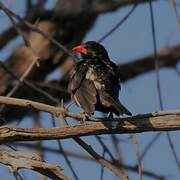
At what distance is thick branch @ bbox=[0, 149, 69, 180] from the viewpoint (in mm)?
3811

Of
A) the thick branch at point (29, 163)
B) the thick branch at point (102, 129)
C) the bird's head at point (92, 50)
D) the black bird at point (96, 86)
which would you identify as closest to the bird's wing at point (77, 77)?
the black bird at point (96, 86)

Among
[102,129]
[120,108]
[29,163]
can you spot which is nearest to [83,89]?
[120,108]

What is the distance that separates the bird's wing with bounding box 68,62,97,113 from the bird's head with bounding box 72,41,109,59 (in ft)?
1.09

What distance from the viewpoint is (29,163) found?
12.7 ft

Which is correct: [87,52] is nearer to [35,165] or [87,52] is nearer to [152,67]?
[35,165]

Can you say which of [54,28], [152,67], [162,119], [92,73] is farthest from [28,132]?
[152,67]

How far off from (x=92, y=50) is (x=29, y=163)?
67.3 inches

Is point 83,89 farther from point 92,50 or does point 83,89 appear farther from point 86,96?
point 92,50

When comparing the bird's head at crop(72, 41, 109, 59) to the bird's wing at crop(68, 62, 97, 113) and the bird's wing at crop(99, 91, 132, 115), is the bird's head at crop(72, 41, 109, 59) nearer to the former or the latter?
the bird's wing at crop(68, 62, 97, 113)

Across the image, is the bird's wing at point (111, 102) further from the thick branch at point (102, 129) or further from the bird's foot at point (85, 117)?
the thick branch at point (102, 129)

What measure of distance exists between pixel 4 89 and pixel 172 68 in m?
1.78

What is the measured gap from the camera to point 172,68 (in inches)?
312

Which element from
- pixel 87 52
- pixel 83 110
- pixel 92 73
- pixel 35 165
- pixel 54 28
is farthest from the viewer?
pixel 54 28

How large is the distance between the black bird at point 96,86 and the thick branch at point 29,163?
0.56 metres
